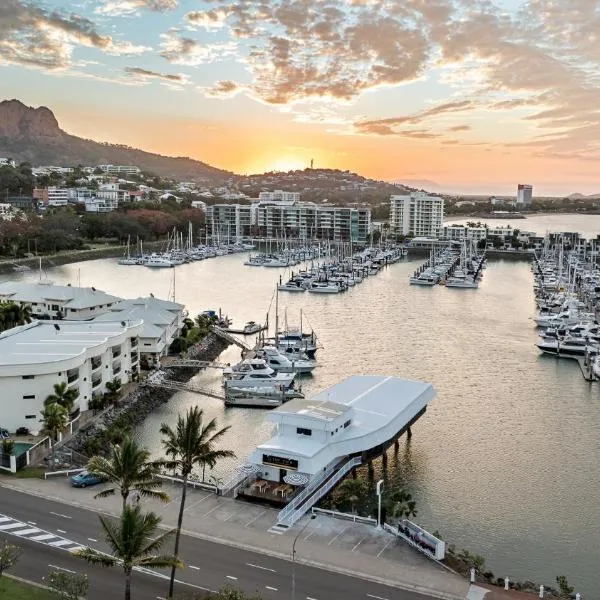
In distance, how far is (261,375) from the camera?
29.9 meters

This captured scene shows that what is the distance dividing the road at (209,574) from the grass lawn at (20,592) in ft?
1.29

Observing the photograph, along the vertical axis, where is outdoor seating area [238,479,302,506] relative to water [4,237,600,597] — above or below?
above

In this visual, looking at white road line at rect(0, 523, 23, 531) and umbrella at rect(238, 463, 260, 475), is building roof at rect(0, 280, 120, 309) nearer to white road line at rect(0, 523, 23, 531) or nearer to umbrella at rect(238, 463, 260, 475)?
umbrella at rect(238, 463, 260, 475)

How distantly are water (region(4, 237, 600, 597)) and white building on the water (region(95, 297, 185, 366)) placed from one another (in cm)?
259

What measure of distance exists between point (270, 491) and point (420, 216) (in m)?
105

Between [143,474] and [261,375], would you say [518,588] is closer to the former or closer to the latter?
[143,474]

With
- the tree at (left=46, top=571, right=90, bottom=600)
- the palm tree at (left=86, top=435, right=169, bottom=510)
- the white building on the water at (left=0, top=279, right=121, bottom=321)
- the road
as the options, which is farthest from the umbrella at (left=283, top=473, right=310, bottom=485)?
the white building on the water at (left=0, top=279, right=121, bottom=321)

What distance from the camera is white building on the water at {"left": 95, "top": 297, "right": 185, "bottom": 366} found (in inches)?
1243

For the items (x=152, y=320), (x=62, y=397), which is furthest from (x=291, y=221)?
(x=62, y=397)

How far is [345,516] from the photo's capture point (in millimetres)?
16922

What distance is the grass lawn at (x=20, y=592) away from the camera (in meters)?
12.6

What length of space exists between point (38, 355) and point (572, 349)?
91.5 feet

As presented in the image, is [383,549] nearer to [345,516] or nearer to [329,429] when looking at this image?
[345,516]

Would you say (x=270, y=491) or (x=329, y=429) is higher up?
(x=329, y=429)
